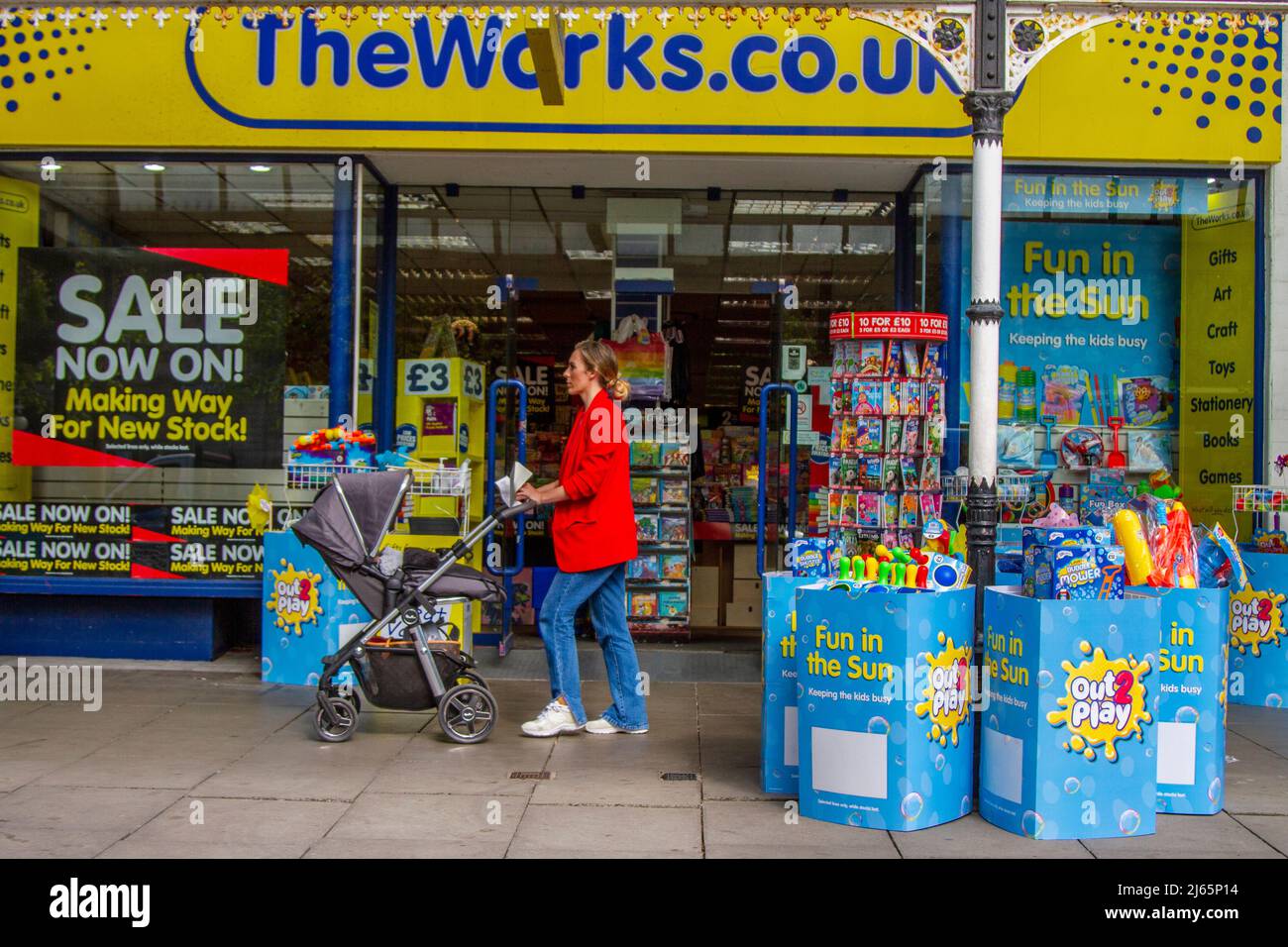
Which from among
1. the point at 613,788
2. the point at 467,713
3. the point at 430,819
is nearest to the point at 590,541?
the point at 467,713

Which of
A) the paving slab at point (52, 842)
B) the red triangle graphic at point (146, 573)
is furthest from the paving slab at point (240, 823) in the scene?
the red triangle graphic at point (146, 573)

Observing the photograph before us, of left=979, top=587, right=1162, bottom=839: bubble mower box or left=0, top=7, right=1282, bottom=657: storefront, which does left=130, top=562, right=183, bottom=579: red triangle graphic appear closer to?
left=0, top=7, right=1282, bottom=657: storefront

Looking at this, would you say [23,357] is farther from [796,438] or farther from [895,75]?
[895,75]

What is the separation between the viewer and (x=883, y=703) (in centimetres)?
480

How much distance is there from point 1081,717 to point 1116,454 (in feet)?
14.9

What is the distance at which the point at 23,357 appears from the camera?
28.2 ft

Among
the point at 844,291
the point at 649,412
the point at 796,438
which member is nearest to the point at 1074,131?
the point at 844,291

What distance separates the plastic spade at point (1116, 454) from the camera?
8.87 meters

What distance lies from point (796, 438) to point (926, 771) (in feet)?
15.4

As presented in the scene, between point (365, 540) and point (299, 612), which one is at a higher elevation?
point (365, 540)

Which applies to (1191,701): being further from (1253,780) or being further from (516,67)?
(516,67)

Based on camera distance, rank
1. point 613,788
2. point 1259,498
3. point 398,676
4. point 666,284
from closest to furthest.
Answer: point 613,788
point 398,676
point 1259,498
point 666,284

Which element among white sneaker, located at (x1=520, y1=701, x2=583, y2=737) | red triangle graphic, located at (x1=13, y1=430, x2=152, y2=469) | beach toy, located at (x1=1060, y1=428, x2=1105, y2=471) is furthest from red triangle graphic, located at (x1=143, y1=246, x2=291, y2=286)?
beach toy, located at (x1=1060, y1=428, x2=1105, y2=471)

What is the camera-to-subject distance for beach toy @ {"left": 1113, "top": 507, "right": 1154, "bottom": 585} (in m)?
5.21
